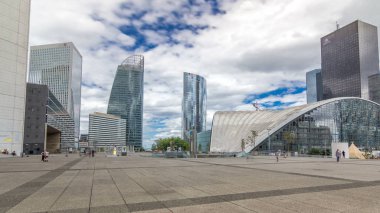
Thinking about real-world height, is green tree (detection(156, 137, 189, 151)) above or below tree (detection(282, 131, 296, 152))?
below

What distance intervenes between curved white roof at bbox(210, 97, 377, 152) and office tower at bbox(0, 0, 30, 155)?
5868 cm

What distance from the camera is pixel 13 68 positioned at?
6153 centimetres

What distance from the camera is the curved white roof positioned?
88500 mm

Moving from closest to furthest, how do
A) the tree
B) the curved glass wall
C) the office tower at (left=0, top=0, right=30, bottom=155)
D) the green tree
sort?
the office tower at (left=0, top=0, right=30, bottom=155) < the tree < the curved glass wall < the green tree

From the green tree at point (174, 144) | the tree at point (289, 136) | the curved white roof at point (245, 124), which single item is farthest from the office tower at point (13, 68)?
the green tree at point (174, 144)

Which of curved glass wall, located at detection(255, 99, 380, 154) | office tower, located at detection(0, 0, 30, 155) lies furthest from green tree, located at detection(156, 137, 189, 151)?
office tower, located at detection(0, 0, 30, 155)

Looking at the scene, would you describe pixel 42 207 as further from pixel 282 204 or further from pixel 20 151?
pixel 20 151

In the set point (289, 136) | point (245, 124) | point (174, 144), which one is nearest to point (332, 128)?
point (289, 136)

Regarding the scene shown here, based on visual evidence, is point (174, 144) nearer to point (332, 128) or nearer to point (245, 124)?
point (245, 124)

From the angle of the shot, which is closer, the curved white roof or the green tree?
the curved white roof

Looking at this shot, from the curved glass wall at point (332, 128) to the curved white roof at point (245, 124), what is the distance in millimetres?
1562

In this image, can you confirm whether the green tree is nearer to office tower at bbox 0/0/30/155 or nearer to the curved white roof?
the curved white roof

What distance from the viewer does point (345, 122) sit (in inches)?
3563

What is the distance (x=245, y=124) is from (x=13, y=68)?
7103 centimetres
